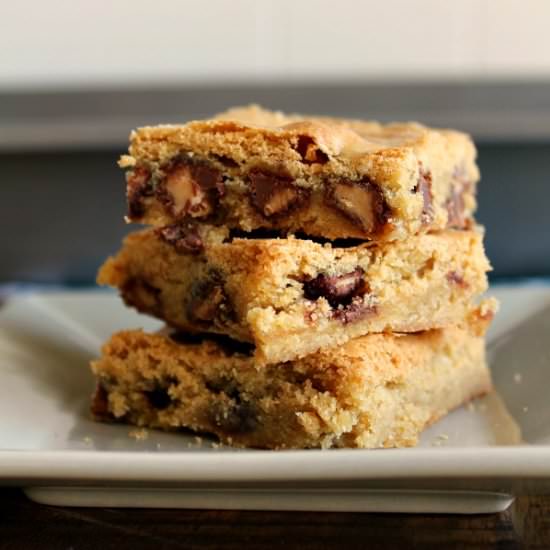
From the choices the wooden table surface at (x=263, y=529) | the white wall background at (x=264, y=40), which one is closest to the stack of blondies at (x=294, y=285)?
the wooden table surface at (x=263, y=529)

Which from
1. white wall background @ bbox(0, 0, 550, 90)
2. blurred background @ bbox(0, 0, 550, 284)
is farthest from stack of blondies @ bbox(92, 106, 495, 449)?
white wall background @ bbox(0, 0, 550, 90)

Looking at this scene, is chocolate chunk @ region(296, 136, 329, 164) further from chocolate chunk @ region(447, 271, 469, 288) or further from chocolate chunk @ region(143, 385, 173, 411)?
chocolate chunk @ region(143, 385, 173, 411)

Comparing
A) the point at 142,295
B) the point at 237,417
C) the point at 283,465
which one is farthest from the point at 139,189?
the point at 283,465

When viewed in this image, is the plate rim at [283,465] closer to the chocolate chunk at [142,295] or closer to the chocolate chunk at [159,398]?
the chocolate chunk at [159,398]

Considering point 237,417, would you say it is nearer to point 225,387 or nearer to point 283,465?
point 225,387

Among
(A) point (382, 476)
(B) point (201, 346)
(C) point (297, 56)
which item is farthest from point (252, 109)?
(C) point (297, 56)

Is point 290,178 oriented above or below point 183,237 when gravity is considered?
above
